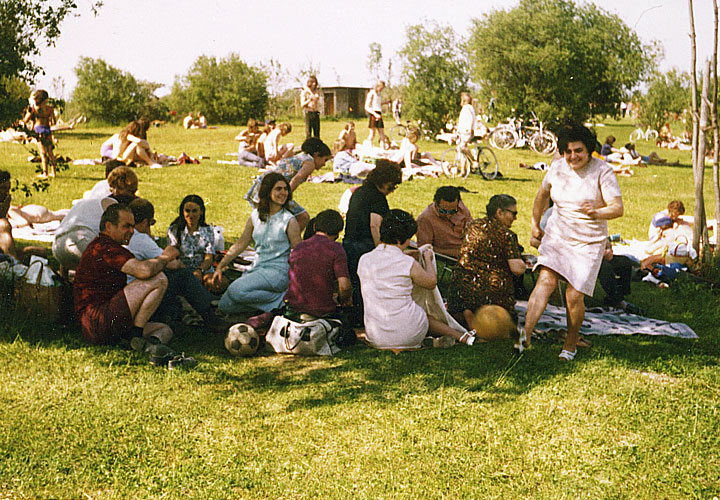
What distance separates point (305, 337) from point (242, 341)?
1.71ft

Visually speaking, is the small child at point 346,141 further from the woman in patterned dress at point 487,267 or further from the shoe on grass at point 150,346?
the shoe on grass at point 150,346

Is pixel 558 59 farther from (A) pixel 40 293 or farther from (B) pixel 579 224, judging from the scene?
(A) pixel 40 293

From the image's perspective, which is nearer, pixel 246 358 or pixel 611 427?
pixel 611 427

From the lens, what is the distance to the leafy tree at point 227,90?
142 ft

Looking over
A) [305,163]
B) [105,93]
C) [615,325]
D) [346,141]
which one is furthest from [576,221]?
[105,93]

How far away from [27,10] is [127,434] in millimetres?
4126

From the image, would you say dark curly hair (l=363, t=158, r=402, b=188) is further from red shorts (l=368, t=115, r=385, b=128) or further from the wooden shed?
the wooden shed

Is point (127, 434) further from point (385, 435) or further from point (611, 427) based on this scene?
point (611, 427)

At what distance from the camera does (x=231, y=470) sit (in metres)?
3.86

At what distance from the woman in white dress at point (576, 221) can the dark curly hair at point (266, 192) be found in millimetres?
2589

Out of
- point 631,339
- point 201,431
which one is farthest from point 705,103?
point 201,431

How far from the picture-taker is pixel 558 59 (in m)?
27.0

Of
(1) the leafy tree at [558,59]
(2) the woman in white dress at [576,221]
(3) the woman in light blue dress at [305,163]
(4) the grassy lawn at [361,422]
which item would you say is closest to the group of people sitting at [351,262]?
(2) the woman in white dress at [576,221]

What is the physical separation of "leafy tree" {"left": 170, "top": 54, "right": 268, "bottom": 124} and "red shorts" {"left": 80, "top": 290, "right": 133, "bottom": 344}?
39230 millimetres
